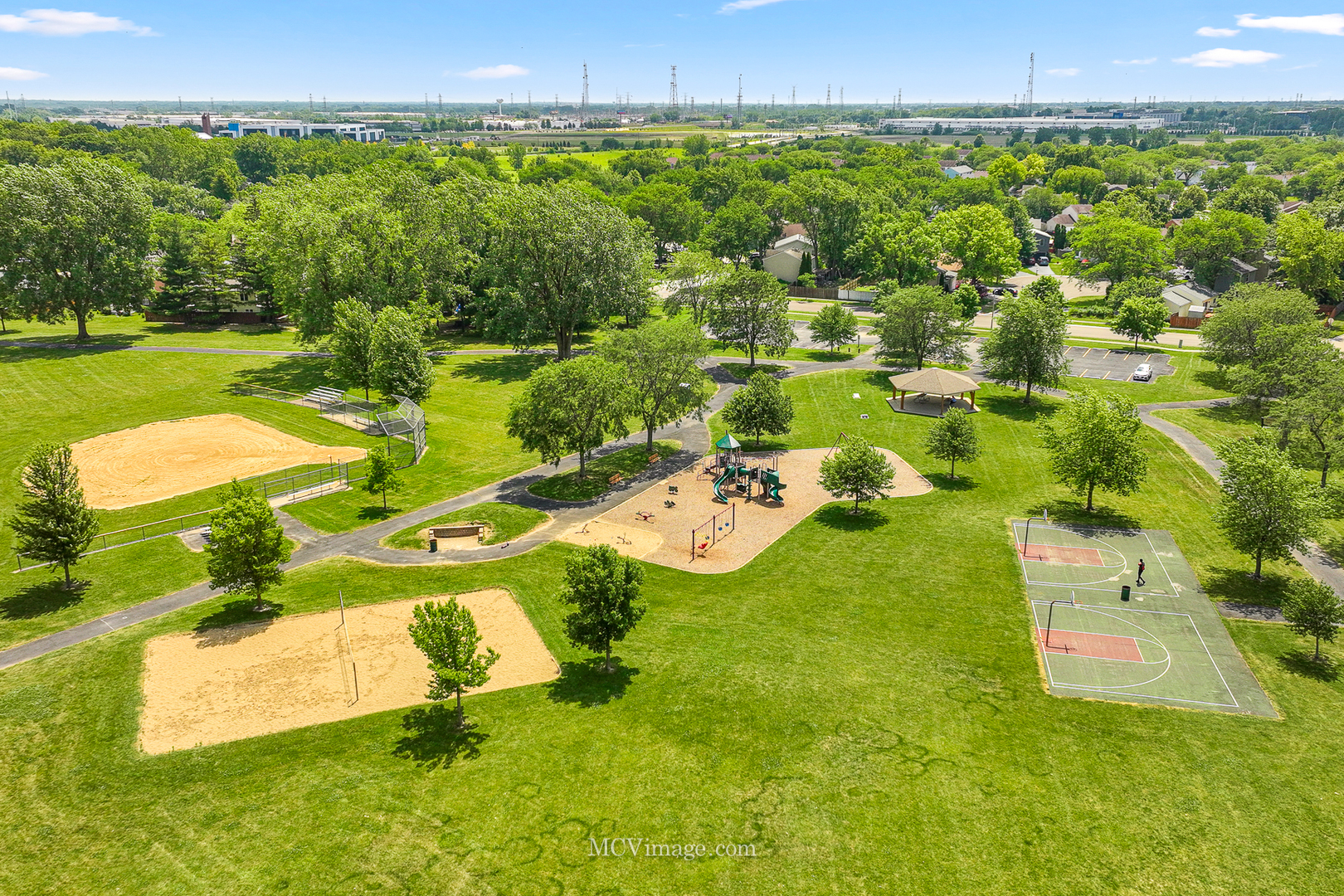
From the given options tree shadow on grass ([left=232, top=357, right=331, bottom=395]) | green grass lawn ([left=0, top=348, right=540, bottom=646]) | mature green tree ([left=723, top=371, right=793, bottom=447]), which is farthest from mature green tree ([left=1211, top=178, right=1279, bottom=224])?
tree shadow on grass ([left=232, top=357, right=331, bottom=395])

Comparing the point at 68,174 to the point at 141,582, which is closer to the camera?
the point at 141,582

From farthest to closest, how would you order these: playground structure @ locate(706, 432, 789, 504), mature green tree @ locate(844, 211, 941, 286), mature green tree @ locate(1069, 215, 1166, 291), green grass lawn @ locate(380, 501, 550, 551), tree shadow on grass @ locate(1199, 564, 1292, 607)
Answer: mature green tree @ locate(1069, 215, 1166, 291)
mature green tree @ locate(844, 211, 941, 286)
playground structure @ locate(706, 432, 789, 504)
green grass lawn @ locate(380, 501, 550, 551)
tree shadow on grass @ locate(1199, 564, 1292, 607)

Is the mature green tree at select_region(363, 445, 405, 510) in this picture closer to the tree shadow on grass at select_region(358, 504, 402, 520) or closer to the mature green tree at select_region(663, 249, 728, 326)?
the tree shadow on grass at select_region(358, 504, 402, 520)

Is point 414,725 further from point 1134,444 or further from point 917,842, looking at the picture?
point 1134,444

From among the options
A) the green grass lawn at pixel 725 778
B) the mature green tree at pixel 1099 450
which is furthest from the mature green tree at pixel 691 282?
the green grass lawn at pixel 725 778

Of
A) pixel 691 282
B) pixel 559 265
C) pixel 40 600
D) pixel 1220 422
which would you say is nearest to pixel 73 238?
pixel 559 265

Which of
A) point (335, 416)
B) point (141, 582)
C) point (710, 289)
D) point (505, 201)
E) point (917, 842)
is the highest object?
point (505, 201)

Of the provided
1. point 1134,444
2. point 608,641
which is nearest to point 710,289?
point 1134,444

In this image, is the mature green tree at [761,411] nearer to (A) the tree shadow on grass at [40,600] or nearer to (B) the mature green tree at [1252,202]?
(A) the tree shadow on grass at [40,600]
